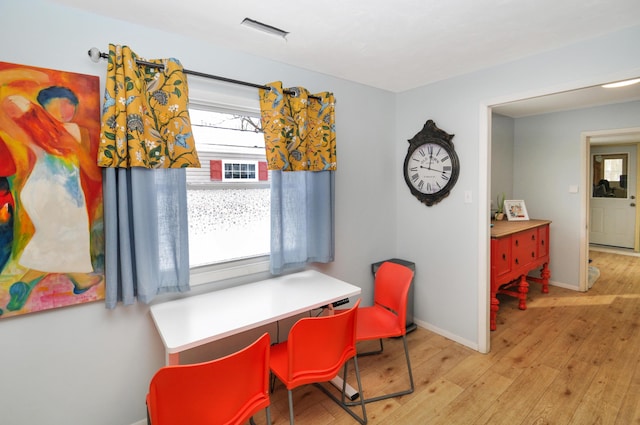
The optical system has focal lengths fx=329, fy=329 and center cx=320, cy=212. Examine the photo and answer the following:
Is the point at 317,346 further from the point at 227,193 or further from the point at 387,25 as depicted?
the point at 387,25

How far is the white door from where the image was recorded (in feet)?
19.6

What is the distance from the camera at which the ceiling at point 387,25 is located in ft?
5.50

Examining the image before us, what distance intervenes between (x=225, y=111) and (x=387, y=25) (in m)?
1.16

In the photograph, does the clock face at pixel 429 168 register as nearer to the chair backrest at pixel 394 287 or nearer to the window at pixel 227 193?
the chair backrest at pixel 394 287

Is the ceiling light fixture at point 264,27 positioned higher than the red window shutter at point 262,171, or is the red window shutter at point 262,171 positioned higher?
the ceiling light fixture at point 264,27

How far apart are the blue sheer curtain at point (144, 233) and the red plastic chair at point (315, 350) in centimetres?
81

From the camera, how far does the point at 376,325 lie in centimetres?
233

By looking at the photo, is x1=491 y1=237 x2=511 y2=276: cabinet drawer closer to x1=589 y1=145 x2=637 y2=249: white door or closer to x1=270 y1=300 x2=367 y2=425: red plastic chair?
x1=270 y1=300 x2=367 y2=425: red plastic chair

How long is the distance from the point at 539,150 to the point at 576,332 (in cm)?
251

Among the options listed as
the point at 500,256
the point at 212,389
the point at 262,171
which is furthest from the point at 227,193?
the point at 500,256

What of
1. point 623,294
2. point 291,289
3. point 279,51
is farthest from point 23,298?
point 623,294

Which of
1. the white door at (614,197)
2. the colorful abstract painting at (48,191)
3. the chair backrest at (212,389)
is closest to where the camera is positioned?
the chair backrest at (212,389)

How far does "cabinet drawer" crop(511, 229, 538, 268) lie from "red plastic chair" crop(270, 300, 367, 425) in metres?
2.51

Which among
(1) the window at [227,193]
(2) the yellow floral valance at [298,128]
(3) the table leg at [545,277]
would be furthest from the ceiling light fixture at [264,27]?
(3) the table leg at [545,277]
